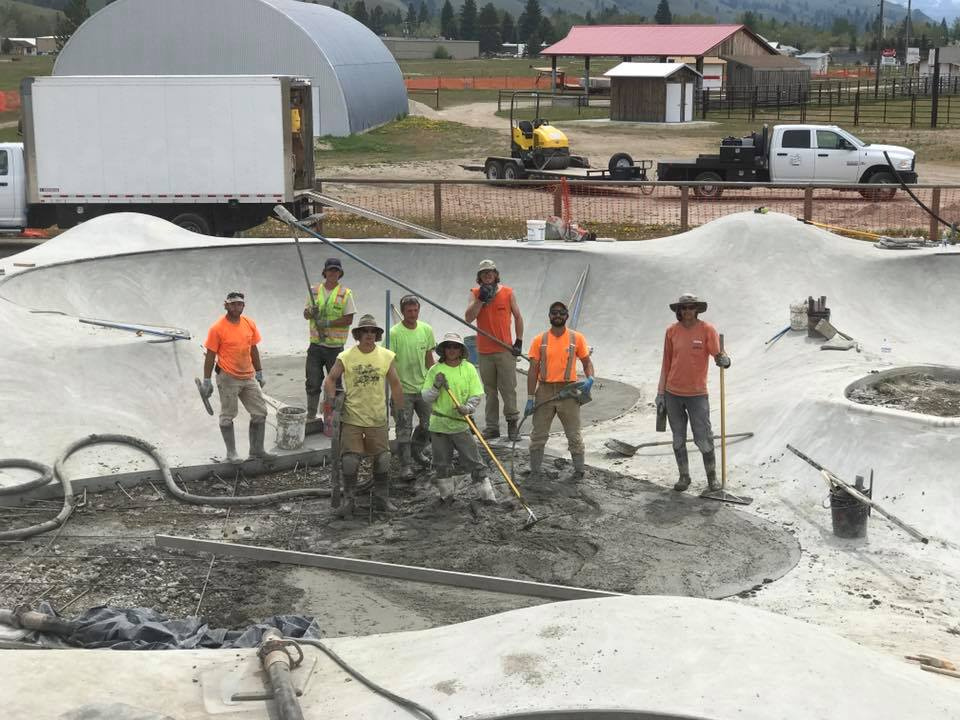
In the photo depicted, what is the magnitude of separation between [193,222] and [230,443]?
12847 mm

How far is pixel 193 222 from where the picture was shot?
23812 millimetres

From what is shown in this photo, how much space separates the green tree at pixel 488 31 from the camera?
176 m

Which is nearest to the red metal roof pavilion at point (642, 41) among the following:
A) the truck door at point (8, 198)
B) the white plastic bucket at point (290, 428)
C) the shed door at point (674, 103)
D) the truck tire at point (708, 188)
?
the shed door at point (674, 103)

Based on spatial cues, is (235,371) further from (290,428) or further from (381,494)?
(381,494)

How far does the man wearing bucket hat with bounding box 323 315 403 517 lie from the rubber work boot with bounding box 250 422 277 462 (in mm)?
1515

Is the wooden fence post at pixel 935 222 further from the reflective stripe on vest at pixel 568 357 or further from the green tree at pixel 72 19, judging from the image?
the green tree at pixel 72 19

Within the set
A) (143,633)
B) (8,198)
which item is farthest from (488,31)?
→ (143,633)

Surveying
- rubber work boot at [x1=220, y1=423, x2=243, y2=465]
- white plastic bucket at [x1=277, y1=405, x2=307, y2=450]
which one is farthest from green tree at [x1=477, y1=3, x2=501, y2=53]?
rubber work boot at [x1=220, y1=423, x2=243, y2=465]

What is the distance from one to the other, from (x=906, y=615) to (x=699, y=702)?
10.4 ft

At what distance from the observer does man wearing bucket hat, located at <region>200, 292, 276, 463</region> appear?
11.6 metres

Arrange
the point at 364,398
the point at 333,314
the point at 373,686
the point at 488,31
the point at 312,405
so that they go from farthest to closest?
the point at 488,31, the point at 312,405, the point at 333,314, the point at 364,398, the point at 373,686

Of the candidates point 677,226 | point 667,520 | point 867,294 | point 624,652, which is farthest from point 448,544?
point 677,226

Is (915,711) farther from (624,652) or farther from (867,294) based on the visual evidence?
(867,294)

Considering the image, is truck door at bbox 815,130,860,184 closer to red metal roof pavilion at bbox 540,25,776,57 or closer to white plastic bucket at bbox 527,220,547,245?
white plastic bucket at bbox 527,220,547,245
